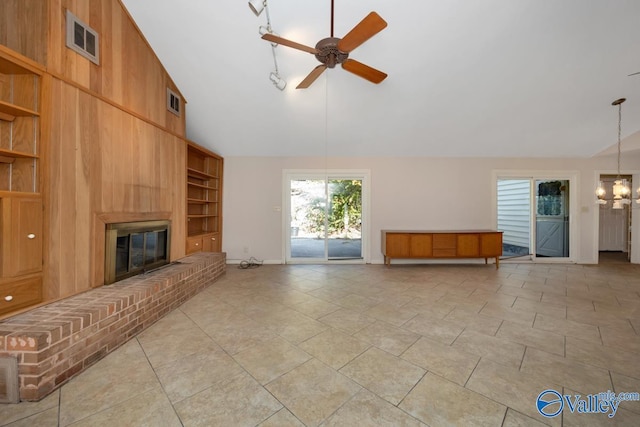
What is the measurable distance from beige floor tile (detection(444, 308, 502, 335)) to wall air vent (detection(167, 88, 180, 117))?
459 centimetres

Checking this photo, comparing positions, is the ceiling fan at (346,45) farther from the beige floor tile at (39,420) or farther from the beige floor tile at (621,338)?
the beige floor tile at (621,338)

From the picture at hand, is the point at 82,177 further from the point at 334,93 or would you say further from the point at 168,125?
the point at 334,93

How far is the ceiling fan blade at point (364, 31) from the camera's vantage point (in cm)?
166

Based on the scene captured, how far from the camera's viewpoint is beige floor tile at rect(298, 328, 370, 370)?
6.10 ft

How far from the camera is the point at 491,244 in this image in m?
4.76

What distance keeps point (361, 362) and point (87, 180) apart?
9.88ft

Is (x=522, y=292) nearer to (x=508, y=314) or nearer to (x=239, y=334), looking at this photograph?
(x=508, y=314)

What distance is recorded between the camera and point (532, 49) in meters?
2.93

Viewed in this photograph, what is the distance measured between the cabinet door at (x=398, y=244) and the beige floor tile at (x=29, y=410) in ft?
14.9

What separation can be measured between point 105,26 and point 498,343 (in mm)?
5021

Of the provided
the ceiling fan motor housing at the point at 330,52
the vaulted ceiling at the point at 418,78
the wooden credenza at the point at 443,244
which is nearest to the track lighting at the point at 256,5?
the ceiling fan motor housing at the point at 330,52

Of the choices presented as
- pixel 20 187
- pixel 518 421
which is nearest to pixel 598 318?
pixel 518 421

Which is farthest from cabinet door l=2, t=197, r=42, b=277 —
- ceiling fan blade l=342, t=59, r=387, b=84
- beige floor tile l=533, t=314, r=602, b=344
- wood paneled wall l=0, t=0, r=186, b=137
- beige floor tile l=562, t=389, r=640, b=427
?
beige floor tile l=533, t=314, r=602, b=344

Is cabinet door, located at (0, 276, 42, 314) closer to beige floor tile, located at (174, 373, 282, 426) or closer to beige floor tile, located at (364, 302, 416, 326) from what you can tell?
beige floor tile, located at (174, 373, 282, 426)
